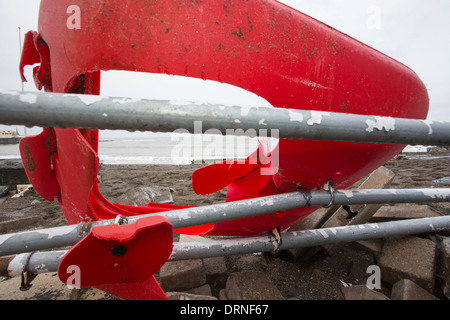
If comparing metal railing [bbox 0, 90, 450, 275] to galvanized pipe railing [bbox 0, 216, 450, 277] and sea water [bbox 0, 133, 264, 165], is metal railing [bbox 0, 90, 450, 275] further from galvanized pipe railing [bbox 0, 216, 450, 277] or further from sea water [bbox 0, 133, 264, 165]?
sea water [bbox 0, 133, 264, 165]

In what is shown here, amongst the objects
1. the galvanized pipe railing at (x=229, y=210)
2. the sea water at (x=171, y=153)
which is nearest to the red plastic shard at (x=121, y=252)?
the galvanized pipe railing at (x=229, y=210)

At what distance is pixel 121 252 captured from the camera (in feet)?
2.28

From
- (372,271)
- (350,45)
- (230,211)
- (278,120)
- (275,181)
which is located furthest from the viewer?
(372,271)

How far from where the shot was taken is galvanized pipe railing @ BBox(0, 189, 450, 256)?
78 centimetres

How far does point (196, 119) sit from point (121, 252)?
0.50m

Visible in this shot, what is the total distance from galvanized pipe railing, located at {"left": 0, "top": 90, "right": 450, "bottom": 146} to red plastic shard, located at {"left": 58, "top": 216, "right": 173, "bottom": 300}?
31cm

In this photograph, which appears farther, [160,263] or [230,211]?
[230,211]

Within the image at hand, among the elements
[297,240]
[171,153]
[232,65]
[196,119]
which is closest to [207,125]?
[196,119]

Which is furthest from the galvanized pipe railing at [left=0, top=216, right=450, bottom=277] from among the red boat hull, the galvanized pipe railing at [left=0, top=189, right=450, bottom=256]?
the red boat hull

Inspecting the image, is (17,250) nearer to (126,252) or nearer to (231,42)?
(126,252)

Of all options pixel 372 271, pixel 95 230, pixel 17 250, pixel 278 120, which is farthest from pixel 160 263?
pixel 372 271

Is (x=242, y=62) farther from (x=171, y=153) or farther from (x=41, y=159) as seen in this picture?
(x=171, y=153)

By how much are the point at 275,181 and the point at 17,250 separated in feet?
3.48

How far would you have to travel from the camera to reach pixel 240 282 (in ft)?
4.24
